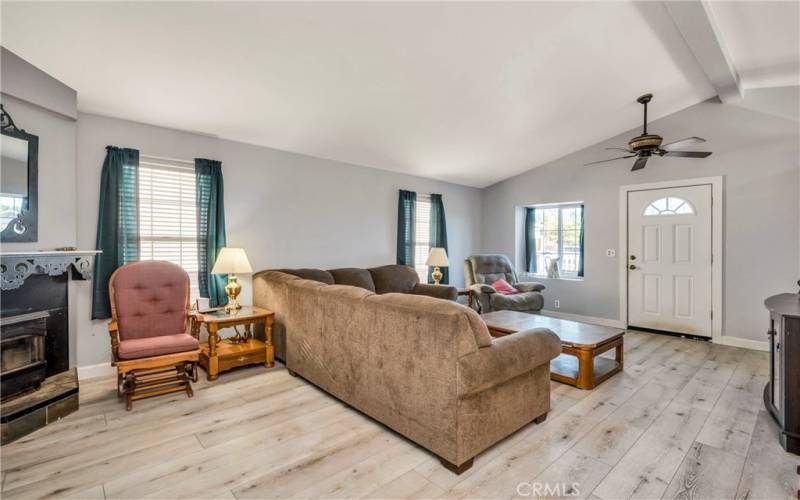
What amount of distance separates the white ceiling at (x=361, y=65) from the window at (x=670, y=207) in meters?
1.18

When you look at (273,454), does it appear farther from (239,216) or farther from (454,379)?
(239,216)

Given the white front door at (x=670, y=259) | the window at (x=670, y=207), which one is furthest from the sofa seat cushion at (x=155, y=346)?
the window at (x=670, y=207)

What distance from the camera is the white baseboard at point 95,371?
3.15 m

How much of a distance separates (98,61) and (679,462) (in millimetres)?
4469

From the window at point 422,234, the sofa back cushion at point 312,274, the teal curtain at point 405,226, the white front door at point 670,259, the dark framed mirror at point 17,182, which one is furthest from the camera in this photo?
the window at point 422,234

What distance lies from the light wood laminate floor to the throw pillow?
7.89 feet

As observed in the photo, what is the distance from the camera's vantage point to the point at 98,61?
2529mm

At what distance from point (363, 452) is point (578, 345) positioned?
77.3 inches

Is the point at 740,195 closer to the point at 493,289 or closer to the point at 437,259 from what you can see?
the point at 493,289

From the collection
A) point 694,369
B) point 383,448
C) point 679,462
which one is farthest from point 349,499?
point 694,369

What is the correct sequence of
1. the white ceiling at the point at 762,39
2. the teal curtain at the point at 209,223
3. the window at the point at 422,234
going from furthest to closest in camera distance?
the window at the point at 422,234
the teal curtain at the point at 209,223
the white ceiling at the point at 762,39

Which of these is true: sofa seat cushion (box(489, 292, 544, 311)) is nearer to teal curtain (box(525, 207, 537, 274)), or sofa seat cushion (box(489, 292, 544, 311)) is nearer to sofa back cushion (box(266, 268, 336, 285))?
teal curtain (box(525, 207, 537, 274))

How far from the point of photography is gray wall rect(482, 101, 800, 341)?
13.3ft

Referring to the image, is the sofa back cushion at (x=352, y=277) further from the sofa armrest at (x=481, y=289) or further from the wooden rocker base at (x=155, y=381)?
the wooden rocker base at (x=155, y=381)
